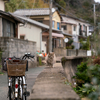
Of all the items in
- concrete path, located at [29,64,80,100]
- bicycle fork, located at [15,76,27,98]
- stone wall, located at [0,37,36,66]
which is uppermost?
stone wall, located at [0,37,36,66]

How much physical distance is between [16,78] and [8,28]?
11.3 metres

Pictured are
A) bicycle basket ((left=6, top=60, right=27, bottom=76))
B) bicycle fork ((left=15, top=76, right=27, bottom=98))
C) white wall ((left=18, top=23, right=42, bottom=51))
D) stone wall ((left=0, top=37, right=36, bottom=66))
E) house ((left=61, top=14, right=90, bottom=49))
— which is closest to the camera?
bicycle basket ((left=6, top=60, right=27, bottom=76))

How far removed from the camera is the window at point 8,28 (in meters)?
14.5

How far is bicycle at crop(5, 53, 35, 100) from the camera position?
14.0ft

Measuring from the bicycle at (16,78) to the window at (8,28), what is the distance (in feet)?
34.2

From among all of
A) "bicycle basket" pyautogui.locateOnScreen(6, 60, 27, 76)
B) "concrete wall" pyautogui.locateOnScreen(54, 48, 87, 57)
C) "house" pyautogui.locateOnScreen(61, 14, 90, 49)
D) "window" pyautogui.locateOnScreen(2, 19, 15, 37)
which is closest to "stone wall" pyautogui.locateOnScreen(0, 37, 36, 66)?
"window" pyautogui.locateOnScreen(2, 19, 15, 37)

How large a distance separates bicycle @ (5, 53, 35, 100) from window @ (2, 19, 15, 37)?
10.4m

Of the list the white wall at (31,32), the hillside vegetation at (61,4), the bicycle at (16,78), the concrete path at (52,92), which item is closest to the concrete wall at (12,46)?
the bicycle at (16,78)

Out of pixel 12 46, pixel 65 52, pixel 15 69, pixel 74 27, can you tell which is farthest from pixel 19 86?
pixel 74 27

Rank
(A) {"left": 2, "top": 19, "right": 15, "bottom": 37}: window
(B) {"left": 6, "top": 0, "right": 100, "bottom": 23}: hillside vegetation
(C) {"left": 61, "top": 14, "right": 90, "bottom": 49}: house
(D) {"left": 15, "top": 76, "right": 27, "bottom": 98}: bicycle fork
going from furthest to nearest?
(C) {"left": 61, "top": 14, "right": 90, "bottom": 49}: house → (B) {"left": 6, "top": 0, "right": 100, "bottom": 23}: hillside vegetation → (A) {"left": 2, "top": 19, "right": 15, "bottom": 37}: window → (D) {"left": 15, "top": 76, "right": 27, "bottom": 98}: bicycle fork

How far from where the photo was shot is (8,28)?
15305 mm

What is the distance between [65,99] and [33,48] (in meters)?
12.9

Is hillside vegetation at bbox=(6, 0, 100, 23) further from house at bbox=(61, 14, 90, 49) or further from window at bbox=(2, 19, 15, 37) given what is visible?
window at bbox=(2, 19, 15, 37)

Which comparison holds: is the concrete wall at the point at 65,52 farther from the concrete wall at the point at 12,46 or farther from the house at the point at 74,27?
the house at the point at 74,27
